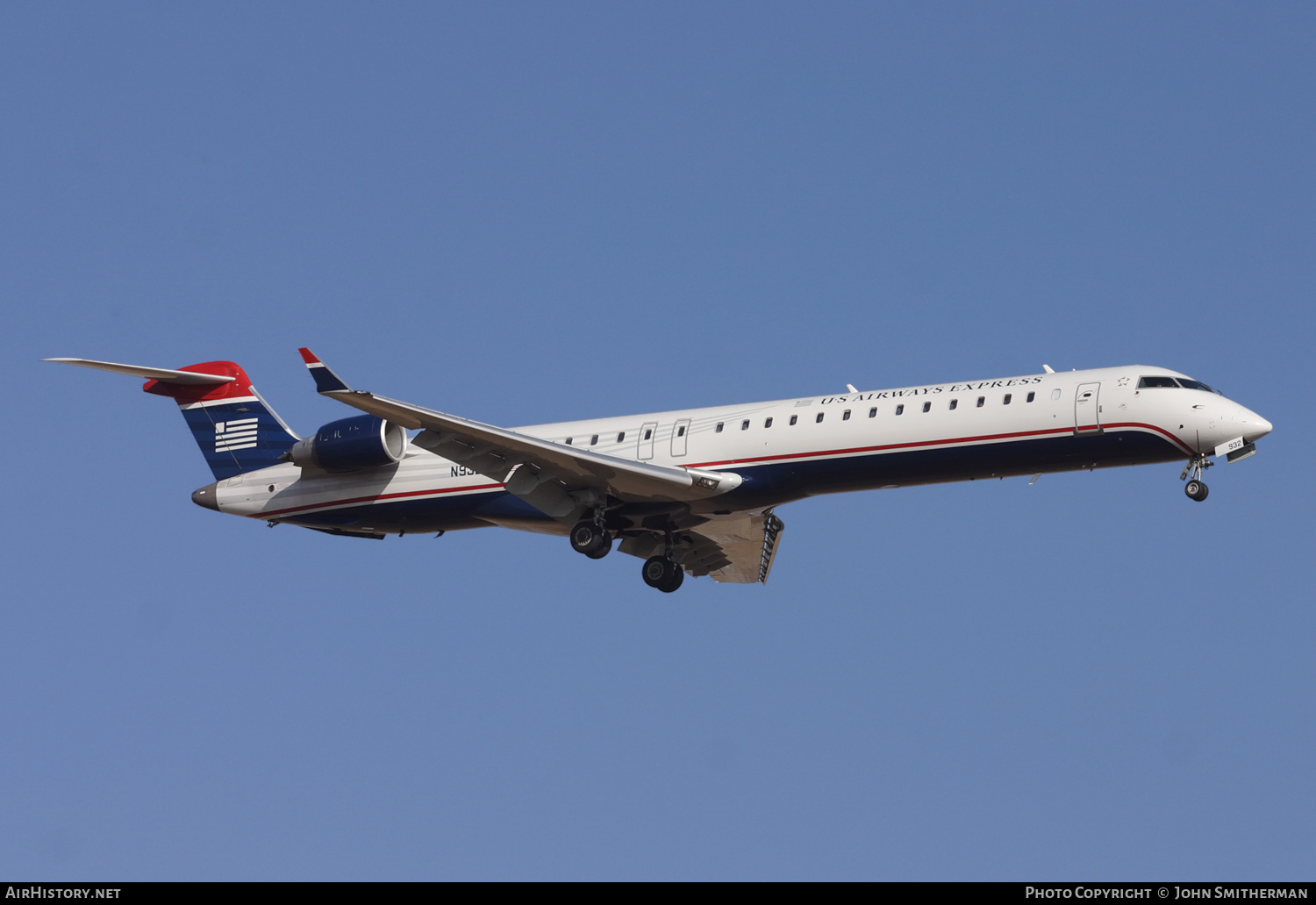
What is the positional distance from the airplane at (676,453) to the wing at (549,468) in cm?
4

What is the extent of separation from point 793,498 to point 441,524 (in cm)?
652

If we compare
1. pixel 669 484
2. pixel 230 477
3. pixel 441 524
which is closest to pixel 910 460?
pixel 669 484

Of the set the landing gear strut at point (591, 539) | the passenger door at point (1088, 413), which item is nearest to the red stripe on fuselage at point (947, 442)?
the passenger door at point (1088, 413)

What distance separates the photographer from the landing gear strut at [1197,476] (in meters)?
24.9

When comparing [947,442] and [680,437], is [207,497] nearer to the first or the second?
[680,437]

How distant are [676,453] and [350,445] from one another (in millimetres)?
5770

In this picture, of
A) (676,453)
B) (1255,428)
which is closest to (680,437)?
(676,453)

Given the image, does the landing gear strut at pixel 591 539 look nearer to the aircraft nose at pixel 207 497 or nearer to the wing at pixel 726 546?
the wing at pixel 726 546

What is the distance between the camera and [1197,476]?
25031mm
